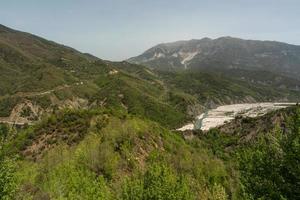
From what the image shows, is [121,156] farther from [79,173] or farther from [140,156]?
[79,173]

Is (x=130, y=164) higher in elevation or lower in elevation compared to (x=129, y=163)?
lower

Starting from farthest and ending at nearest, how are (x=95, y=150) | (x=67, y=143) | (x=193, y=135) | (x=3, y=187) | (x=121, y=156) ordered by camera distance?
1. (x=193, y=135)
2. (x=67, y=143)
3. (x=121, y=156)
4. (x=95, y=150)
5. (x=3, y=187)

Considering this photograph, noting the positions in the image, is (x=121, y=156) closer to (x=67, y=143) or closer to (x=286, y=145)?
(x=67, y=143)

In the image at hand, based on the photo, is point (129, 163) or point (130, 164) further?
point (129, 163)

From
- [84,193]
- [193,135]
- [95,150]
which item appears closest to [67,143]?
[95,150]

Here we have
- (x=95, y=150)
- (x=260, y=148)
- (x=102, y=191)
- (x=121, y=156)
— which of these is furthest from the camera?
(x=121, y=156)

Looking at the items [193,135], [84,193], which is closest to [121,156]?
[84,193]

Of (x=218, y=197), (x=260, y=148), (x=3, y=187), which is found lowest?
(x=218, y=197)

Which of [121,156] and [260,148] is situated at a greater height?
[260,148]

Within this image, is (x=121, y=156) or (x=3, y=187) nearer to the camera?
(x=3, y=187)
